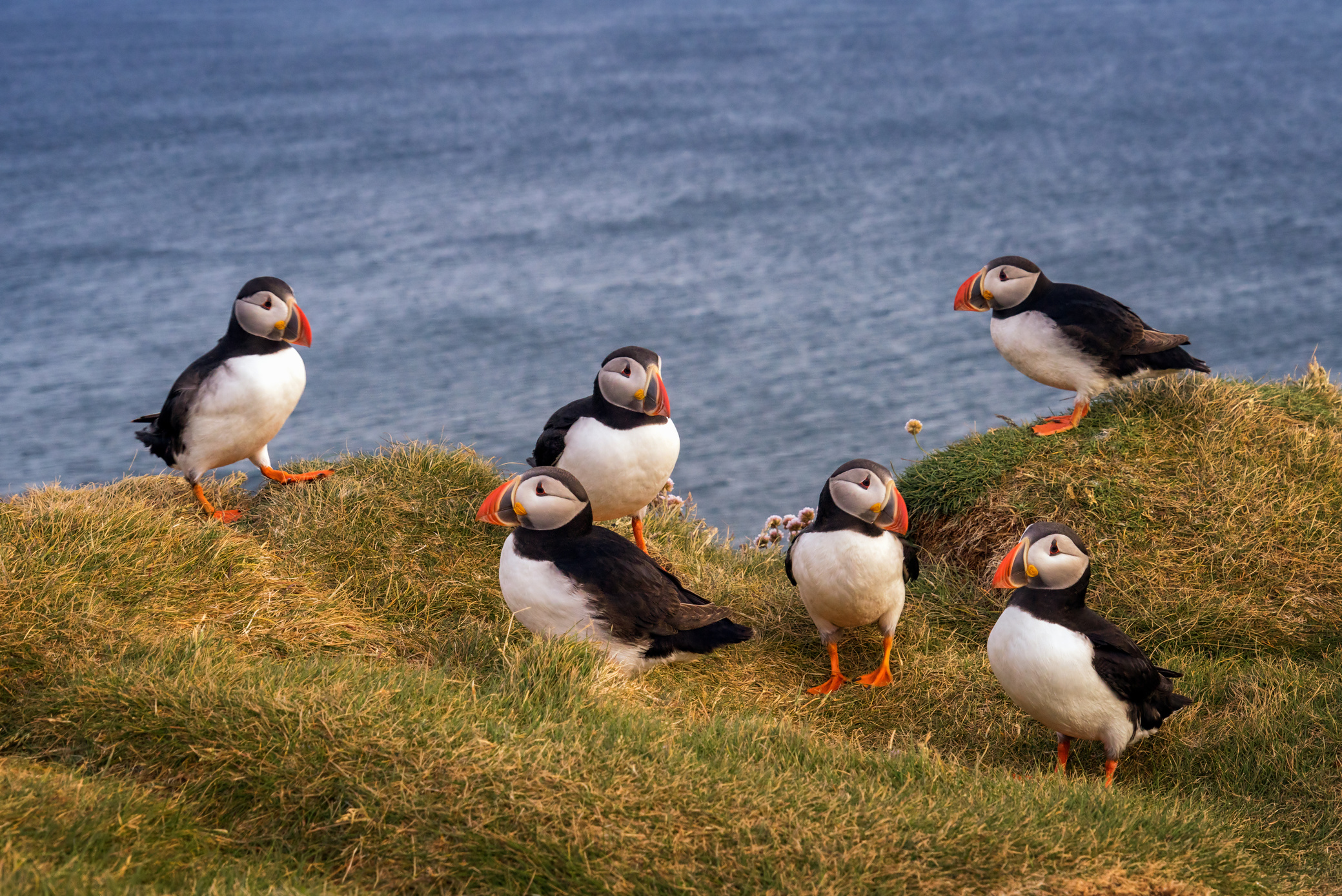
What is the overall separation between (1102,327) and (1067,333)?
0.53 ft

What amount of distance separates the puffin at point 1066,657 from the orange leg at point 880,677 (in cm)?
70

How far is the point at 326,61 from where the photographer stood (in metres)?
59.1

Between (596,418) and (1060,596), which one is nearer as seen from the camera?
(1060,596)

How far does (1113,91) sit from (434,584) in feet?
146

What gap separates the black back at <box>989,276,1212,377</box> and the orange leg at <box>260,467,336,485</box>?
344 cm

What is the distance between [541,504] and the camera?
14.7 feet

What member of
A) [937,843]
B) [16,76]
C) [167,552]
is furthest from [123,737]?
[16,76]

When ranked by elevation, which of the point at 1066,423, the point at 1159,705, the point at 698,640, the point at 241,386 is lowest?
the point at 698,640

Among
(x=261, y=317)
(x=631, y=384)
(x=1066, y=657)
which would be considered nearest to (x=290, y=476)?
(x=261, y=317)

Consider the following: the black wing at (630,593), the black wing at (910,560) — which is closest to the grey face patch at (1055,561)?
the black wing at (910,560)

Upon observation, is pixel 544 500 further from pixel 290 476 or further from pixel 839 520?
pixel 290 476

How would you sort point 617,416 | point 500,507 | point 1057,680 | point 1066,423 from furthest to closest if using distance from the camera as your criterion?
point 1066,423 → point 617,416 → point 500,507 → point 1057,680

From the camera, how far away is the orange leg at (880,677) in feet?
16.5

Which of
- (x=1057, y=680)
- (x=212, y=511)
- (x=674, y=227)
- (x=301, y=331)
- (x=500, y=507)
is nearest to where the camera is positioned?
(x=1057, y=680)
